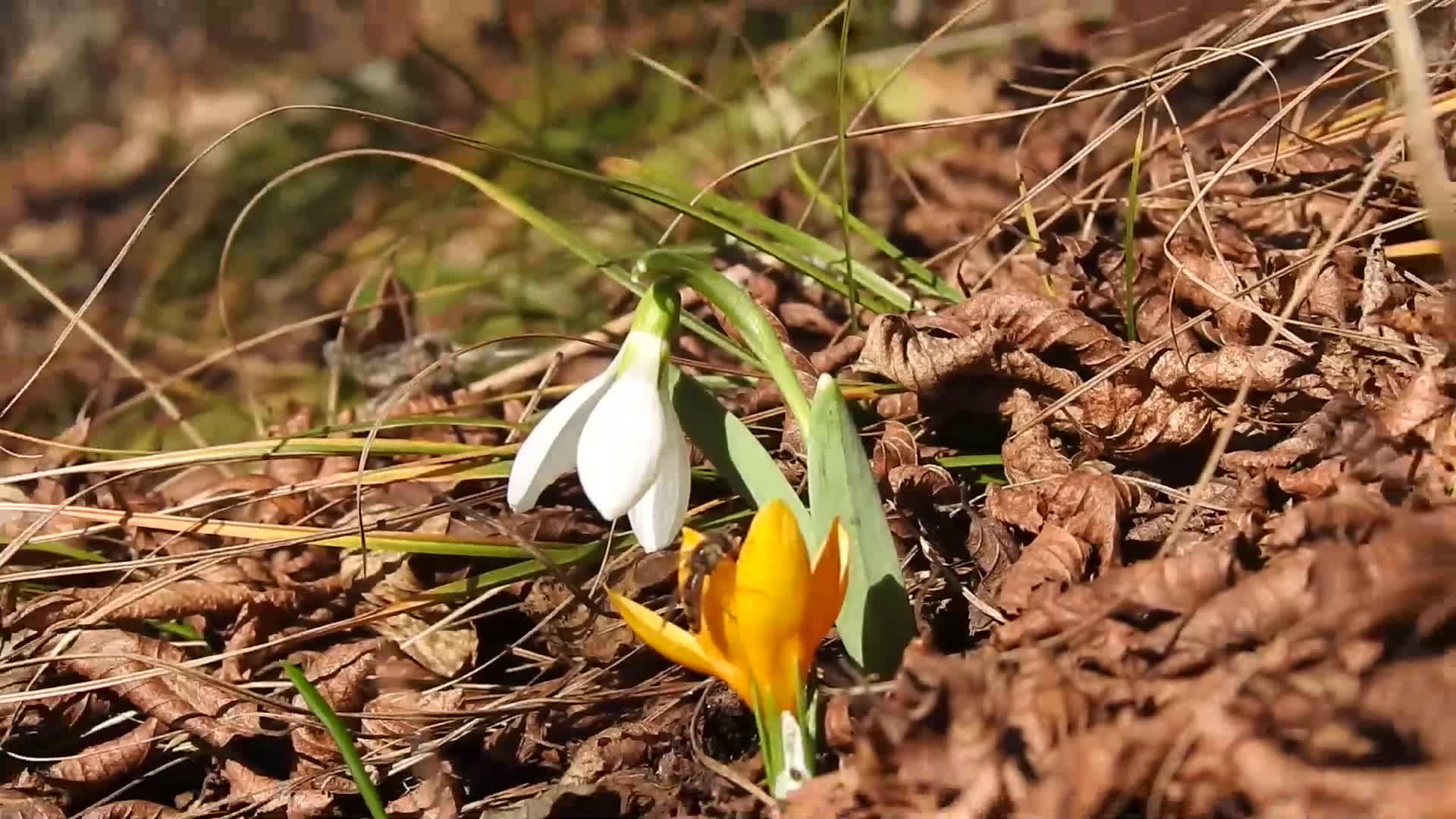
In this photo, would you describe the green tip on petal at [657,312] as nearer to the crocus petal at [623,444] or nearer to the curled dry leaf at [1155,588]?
the crocus petal at [623,444]

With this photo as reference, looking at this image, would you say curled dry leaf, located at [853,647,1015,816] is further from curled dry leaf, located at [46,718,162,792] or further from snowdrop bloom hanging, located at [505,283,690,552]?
curled dry leaf, located at [46,718,162,792]

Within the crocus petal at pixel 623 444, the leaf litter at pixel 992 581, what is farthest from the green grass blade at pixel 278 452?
the crocus petal at pixel 623 444

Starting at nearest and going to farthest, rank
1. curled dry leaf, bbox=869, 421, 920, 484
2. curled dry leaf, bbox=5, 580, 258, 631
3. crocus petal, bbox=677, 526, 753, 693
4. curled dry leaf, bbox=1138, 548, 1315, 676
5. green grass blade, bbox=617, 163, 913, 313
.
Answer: curled dry leaf, bbox=1138, 548, 1315, 676, crocus petal, bbox=677, 526, 753, 693, curled dry leaf, bbox=869, 421, 920, 484, curled dry leaf, bbox=5, 580, 258, 631, green grass blade, bbox=617, 163, 913, 313

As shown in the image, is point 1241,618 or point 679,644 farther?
point 679,644

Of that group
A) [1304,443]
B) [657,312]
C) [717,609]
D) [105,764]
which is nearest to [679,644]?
[717,609]

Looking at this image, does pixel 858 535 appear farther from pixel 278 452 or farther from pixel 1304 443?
pixel 278 452

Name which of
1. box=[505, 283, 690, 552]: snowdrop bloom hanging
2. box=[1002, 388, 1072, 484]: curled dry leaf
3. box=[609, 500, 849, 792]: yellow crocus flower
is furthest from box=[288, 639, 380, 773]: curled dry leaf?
box=[1002, 388, 1072, 484]: curled dry leaf
